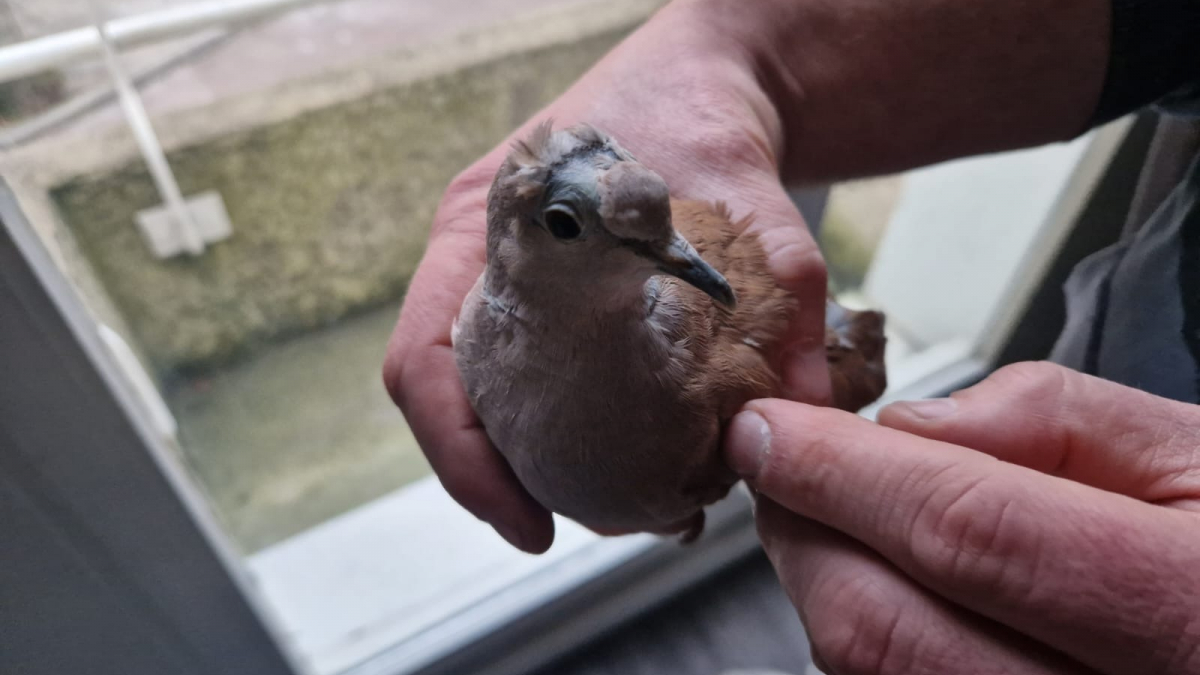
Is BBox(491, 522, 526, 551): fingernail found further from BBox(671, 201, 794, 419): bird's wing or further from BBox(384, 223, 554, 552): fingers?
BBox(671, 201, 794, 419): bird's wing

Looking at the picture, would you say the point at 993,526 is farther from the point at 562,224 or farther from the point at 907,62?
the point at 907,62

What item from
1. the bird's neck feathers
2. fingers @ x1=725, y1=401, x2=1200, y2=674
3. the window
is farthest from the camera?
the window

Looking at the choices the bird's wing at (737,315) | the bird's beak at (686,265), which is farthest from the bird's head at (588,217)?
the bird's wing at (737,315)

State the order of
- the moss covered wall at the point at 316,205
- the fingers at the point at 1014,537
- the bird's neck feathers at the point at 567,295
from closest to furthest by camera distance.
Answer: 1. the fingers at the point at 1014,537
2. the bird's neck feathers at the point at 567,295
3. the moss covered wall at the point at 316,205

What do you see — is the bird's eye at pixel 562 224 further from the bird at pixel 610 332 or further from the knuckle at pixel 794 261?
the knuckle at pixel 794 261

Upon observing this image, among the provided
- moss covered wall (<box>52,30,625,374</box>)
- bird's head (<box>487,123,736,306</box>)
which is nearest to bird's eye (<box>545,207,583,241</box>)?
bird's head (<box>487,123,736,306</box>)
